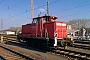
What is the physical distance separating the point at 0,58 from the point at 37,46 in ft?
20.9

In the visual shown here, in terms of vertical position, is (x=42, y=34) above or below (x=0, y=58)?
above

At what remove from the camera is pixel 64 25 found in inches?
597

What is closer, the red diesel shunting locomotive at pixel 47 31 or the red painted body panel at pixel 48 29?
the red diesel shunting locomotive at pixel 47 31

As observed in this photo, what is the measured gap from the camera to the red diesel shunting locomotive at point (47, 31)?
14.1 meters

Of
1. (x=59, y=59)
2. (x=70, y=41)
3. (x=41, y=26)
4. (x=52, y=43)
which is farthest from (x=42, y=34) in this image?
(x=59, y=59)

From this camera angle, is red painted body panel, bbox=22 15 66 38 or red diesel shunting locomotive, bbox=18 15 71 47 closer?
red diesel shunting locomotive, bbox=18 15 71 47

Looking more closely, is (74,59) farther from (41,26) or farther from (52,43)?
(41,26)

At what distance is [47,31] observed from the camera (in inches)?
592

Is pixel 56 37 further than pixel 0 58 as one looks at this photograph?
Yes

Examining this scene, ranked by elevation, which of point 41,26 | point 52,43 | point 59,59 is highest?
point 41,26

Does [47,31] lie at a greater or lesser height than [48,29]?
lesser

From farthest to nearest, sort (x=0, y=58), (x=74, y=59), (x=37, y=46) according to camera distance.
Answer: (x=37, y=46) → (x=0, y=58) → (x=74, y=59)

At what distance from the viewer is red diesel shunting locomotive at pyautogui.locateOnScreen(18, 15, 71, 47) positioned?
1411cm

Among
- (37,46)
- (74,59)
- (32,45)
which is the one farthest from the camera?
(32,45)
